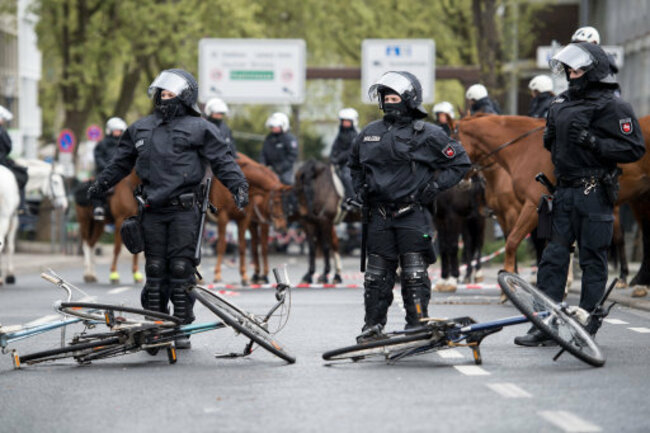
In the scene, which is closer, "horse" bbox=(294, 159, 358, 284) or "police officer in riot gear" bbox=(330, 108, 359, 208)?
"horse" bbox=(294, 159, 358, 284)

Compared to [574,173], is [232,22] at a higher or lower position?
higher

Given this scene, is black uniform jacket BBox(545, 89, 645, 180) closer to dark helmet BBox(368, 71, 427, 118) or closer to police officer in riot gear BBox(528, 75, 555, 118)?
dark helmet BBox(368, 71, 427, 118)

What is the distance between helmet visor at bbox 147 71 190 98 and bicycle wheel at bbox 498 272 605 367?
2.96 m

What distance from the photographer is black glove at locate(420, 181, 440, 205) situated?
10.6m

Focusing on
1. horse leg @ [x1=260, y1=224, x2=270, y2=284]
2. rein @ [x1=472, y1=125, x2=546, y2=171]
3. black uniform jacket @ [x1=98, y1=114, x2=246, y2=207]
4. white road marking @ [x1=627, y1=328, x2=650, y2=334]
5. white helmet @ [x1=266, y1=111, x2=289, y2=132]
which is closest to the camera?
black uniform jacket @ [x1=98, y1=114, x2=246, y2=207]

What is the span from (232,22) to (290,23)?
6.65m

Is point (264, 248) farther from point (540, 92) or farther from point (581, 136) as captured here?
point (581, 136)

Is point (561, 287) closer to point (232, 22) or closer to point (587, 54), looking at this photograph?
point (587, 54)

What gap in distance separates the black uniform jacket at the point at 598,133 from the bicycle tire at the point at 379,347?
79.1 inches

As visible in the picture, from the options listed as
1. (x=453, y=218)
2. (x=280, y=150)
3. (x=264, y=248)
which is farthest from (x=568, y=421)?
(x=280, y=150)

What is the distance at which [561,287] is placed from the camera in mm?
11281

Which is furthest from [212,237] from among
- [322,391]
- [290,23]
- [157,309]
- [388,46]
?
[322,391]

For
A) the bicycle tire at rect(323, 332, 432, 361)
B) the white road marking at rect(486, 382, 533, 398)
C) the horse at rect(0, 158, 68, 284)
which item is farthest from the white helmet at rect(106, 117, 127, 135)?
the white road marking at rect(486, 382, 533, 398)

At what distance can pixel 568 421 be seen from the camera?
7.54 m
